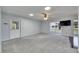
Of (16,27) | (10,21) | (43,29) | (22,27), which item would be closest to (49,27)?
(43,29)

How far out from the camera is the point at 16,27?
873cm

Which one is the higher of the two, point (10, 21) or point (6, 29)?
point (10, 21)

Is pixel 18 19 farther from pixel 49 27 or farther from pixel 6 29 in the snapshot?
pixel 49 27

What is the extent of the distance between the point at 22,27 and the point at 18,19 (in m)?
1.13
